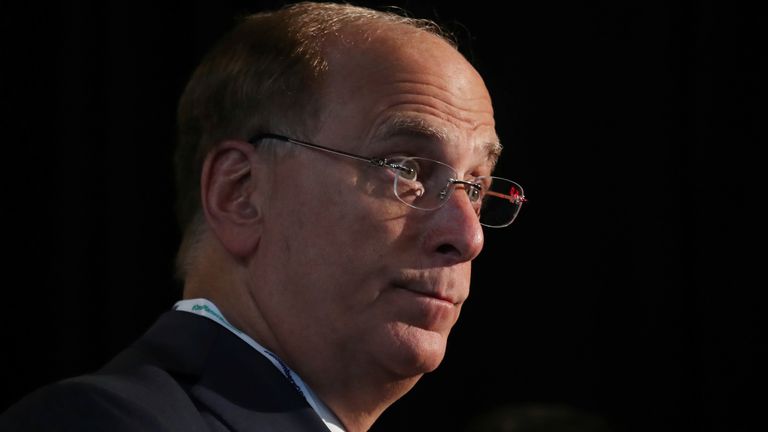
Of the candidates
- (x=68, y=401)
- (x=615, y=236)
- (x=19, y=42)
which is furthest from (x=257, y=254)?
(x=615, y=236)

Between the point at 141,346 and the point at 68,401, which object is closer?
the point at 68,401

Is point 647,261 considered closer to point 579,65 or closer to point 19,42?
point 579,65

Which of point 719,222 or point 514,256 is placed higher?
point 719,222

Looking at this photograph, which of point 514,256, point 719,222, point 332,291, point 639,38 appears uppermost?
point 639,38

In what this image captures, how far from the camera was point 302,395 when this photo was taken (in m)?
1.79

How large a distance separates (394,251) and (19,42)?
152cm

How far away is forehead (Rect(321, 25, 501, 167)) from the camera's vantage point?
187 cm

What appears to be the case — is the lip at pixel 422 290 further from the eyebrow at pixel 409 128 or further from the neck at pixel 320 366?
the eyebrow at pixel 409 128

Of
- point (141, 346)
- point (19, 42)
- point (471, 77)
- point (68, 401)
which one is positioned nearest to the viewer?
point (68, 401)

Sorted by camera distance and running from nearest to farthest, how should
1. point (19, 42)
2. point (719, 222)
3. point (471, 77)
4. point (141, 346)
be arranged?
point (141, 346) < point (471, 77) < point (19, 42) < point (719, 222)

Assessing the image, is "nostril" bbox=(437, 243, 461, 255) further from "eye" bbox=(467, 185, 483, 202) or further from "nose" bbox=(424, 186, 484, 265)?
"eye" bbox=(467, 185, 483, 202)

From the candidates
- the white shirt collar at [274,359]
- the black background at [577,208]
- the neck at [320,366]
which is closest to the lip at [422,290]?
the neck at [320,366]

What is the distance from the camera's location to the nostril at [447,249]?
184 centimetres

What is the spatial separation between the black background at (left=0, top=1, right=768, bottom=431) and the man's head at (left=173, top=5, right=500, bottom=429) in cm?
102
